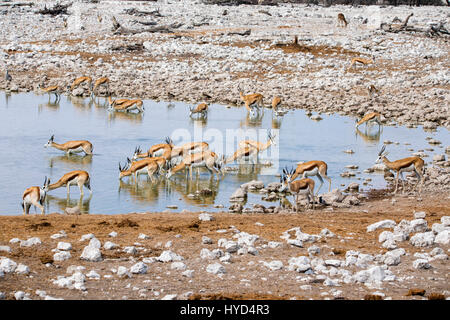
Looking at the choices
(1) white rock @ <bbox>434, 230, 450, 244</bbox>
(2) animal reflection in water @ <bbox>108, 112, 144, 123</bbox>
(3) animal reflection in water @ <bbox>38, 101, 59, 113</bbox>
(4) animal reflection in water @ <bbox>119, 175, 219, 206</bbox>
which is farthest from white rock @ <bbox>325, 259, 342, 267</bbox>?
(3) animal reflection in water @ <bbox>38, 101, 59, 113</bbox>

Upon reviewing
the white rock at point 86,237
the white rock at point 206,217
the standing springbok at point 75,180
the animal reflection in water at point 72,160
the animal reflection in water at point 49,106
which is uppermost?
the white rock at point 86,237

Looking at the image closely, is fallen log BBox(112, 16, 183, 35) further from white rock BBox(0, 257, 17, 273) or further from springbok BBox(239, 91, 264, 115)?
white rock BBox(0, 257, 17, 273)

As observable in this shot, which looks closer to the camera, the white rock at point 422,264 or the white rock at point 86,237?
the white rock at point 422,264

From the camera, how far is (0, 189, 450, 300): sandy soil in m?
5.56

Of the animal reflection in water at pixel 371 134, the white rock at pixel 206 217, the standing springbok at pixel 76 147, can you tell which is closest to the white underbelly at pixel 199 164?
the standing springbok at pixel 76 147

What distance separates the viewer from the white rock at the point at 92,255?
6320mm

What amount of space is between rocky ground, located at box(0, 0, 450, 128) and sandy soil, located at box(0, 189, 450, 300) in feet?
33.7

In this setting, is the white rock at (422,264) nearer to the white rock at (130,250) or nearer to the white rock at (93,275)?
the white rock at (130,250)

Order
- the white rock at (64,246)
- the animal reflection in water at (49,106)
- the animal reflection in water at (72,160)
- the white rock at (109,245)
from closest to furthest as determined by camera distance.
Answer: the white rock at (64,246)
the white rock at (109,245)
the animal reflection in water at (72,160)
the animal reflection in water at (49,106)

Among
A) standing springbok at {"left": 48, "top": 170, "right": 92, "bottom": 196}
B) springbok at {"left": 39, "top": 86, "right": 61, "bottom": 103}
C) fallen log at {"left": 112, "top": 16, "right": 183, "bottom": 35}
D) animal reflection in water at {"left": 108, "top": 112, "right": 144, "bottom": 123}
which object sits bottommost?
standing springbok at {"left": 48, "top": 170, "right": 92, "bottom": 196}

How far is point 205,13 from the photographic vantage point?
37.8 metres

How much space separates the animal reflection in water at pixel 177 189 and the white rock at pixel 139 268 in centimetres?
480

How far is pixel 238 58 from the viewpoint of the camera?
25.8 metres

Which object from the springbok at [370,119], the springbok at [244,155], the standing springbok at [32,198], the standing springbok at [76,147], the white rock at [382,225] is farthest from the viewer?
the springbok at [370,119]
